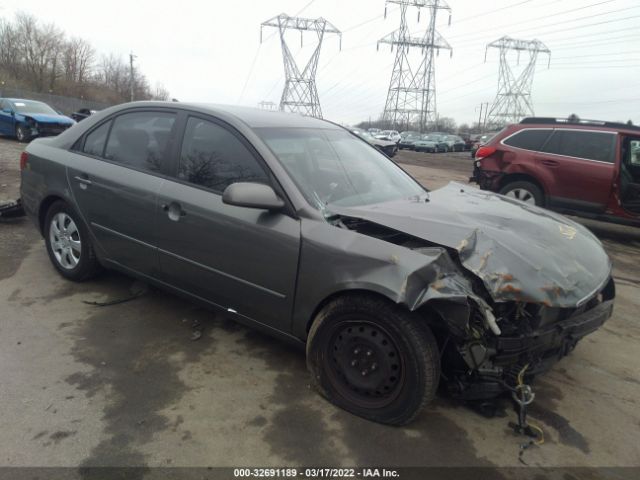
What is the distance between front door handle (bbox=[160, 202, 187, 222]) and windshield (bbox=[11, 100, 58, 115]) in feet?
48.4

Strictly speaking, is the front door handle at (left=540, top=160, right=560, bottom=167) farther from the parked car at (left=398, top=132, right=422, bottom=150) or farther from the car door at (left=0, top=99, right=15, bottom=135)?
the parked car at (left=398, top=132, right=422, bottom=150)

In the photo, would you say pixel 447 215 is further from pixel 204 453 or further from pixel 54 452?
pixel 54 452

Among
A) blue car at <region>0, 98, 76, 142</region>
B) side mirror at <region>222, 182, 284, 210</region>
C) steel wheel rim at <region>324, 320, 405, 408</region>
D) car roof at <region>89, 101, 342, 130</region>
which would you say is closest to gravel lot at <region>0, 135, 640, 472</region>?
steel wheel rim at <region>324, 320, 405, 408</region>

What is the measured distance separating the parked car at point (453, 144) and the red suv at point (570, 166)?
30.1 m

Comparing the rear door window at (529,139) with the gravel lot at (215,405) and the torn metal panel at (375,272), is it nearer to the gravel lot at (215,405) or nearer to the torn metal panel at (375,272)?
the gravel lot at (215,405)

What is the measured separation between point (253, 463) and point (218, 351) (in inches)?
42.7

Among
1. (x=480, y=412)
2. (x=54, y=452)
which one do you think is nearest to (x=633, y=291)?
(x=480, y=412)

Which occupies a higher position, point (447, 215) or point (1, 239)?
point (447, 215)

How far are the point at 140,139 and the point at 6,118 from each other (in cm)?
1489

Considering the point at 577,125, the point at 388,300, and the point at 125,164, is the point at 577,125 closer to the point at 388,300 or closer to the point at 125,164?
the point at 388,300

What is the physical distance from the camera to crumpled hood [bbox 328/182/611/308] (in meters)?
2.36

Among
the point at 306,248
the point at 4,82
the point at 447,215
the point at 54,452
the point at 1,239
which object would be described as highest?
the point at 4,82

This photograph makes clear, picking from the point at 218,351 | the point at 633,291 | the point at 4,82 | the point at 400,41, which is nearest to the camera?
the point at 218,351

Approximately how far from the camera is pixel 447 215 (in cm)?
285
